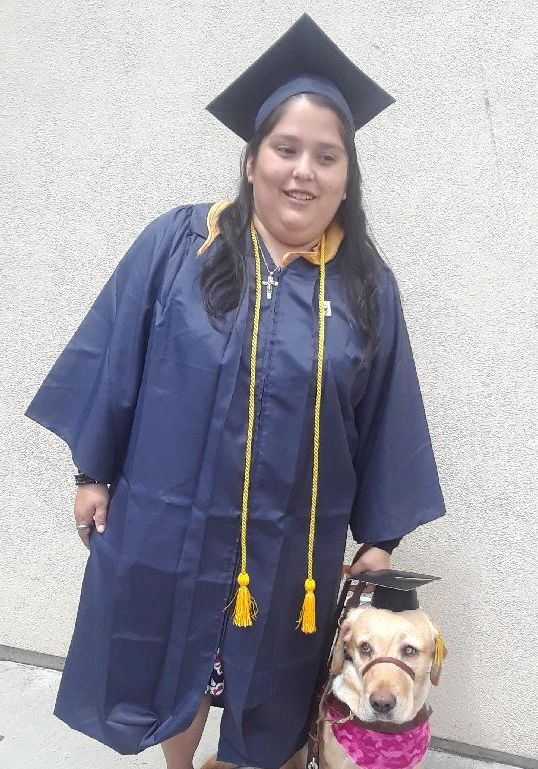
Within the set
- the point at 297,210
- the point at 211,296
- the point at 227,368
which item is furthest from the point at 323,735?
the point at 297,210

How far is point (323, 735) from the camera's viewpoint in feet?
5.63

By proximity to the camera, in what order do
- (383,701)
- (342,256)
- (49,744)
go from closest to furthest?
(383,701) → (342,256) → (49,744)

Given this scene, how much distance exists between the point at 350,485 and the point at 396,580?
261 mm

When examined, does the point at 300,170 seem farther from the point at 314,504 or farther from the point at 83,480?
the point at 83,480

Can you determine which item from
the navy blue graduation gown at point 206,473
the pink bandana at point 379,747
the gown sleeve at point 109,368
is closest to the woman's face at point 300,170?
the navy blue graduation gown at point 206,473

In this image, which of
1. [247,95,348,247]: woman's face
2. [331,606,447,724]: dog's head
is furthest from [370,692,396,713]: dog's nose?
[247,95,348,247]: woman's face

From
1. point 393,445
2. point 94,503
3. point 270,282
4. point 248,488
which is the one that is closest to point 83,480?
point 94,503

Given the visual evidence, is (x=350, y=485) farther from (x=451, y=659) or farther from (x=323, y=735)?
(x=451, y=659)

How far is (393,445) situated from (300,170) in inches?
28.7

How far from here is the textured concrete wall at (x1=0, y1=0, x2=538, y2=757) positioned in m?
2.01

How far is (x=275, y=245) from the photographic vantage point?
1612 millimetres

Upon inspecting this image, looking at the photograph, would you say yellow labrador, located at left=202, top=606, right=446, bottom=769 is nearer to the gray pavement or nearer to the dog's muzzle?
the dog's muzzle

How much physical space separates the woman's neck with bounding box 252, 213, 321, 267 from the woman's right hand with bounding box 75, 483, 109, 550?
744 mm

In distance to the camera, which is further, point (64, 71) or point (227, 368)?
point (64, 71)
